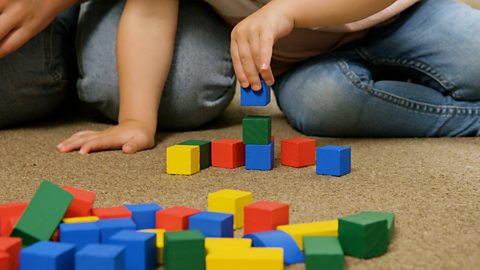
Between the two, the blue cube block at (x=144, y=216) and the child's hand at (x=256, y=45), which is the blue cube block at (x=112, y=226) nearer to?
the blue cube block at (x=144, y=216)

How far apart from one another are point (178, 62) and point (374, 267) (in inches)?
34.1

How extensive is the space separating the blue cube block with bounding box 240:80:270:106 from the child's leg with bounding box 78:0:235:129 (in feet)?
1.28

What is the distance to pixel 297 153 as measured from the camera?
42.8 inches

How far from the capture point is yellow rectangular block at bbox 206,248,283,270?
2.05 ft

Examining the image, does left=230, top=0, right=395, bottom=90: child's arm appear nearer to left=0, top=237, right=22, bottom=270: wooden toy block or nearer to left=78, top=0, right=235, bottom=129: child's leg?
left=78, top=0, right=235, bottom=129: child's leg

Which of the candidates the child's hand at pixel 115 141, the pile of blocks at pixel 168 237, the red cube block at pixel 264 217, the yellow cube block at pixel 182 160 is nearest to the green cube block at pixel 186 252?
the pile of blocks at pixel 168 237

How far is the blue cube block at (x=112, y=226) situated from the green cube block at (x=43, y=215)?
0.14ft

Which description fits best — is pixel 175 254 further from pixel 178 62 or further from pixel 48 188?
pixel 178 62

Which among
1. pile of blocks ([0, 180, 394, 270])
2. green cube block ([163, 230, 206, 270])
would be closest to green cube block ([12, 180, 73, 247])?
pile of blocks ([0, 180, 394, 270])

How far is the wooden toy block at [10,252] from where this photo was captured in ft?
1.98

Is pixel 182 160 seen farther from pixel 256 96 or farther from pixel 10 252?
pixel 10 252

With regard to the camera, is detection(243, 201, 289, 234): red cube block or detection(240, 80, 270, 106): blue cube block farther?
detection(240, 80, 270, 106): blue cube block

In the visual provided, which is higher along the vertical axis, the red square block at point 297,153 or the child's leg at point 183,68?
the child's leg at point 183,68

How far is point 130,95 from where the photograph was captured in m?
1.30
